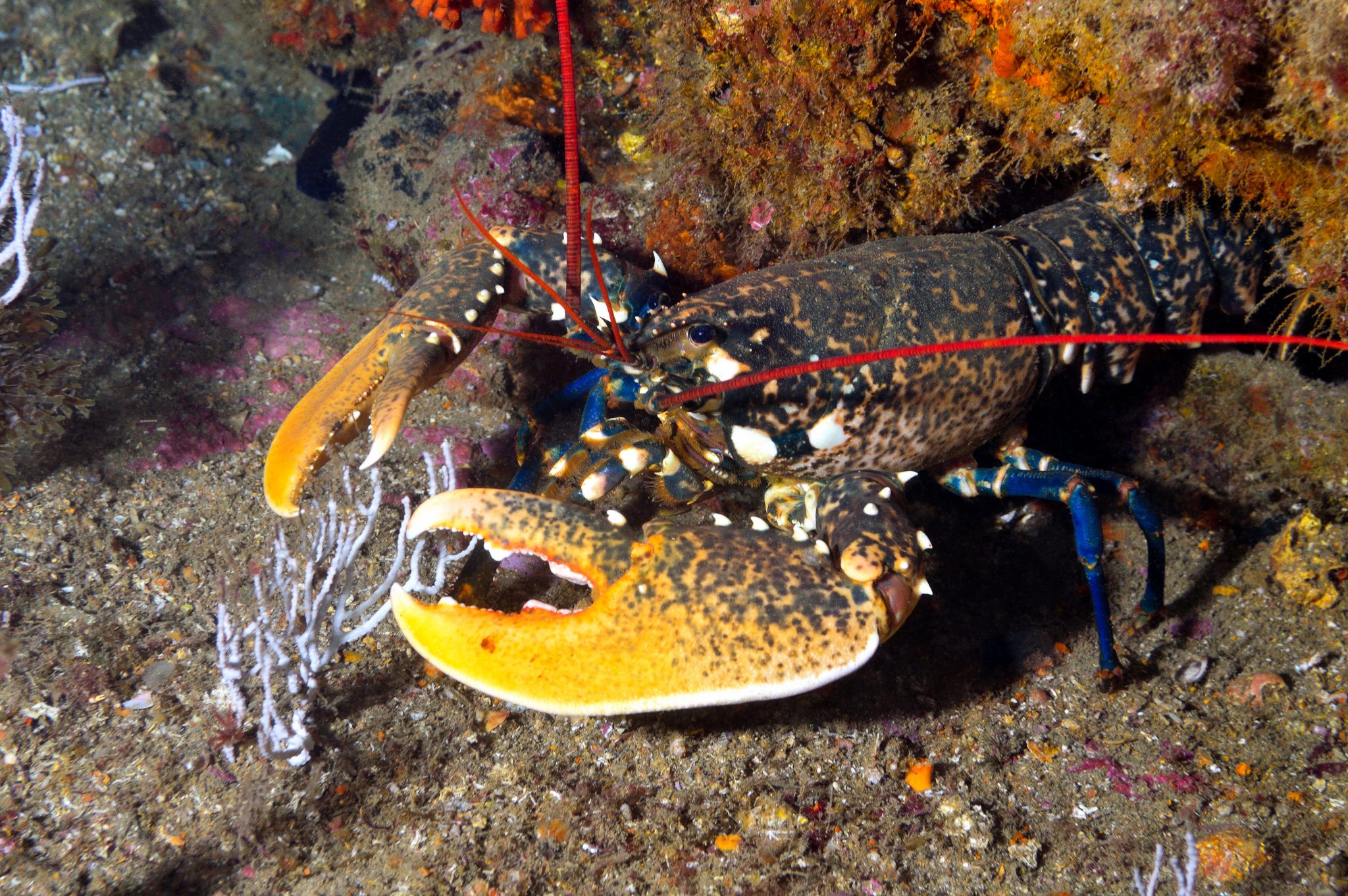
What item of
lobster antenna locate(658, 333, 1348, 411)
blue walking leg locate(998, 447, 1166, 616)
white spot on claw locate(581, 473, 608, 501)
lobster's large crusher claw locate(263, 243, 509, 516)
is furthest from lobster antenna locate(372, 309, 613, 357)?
blue walking leg locate(998, 447, 1166, 616)

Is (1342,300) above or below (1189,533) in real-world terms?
above

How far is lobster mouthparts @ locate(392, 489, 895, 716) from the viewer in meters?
1.99

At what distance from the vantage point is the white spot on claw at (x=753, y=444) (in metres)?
2.82

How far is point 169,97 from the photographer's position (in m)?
5.91

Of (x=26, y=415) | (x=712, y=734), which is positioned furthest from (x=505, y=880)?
(x=26, y=415)

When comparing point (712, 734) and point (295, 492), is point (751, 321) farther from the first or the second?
point (295, 492)

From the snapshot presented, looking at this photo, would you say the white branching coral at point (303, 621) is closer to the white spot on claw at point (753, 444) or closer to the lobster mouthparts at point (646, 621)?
the lobster mouthparts at point (646, 621)

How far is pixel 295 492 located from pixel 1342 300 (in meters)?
4.33

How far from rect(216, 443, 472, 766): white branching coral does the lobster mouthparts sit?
52cm

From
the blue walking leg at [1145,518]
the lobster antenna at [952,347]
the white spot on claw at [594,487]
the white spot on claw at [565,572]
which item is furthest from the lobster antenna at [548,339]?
the blue walking leg at [1145,518]

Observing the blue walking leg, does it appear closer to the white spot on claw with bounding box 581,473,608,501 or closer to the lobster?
the lobster

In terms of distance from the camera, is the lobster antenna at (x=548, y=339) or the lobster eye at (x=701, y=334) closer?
the lobster eye at (x=701, y=334)

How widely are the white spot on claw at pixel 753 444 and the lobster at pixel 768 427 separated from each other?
0.01 m

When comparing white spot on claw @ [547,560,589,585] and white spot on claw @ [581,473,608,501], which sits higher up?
white spot on claw @ [547,560,589,585]
